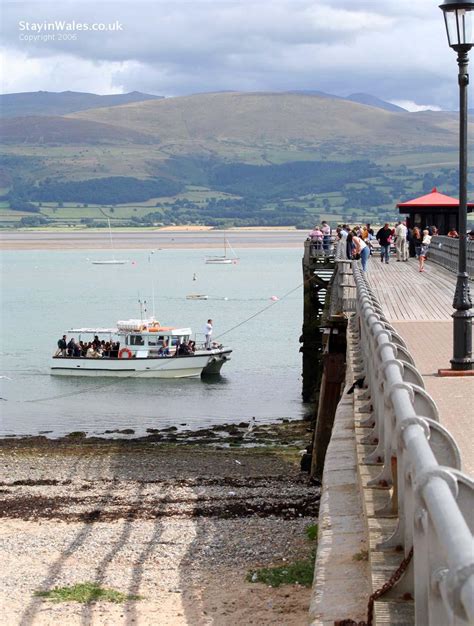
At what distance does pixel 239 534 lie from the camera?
18297mm

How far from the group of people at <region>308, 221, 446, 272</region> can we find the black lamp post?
20.4 meters

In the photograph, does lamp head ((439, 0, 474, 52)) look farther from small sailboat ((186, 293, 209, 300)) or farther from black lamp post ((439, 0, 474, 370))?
small sailboat ((186, 293, 209, 300))

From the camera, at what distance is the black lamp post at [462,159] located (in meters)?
14.1

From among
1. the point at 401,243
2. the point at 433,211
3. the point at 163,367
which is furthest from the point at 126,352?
the point at 401,243

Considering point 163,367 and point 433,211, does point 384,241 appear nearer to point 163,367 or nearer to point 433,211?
point 433,211

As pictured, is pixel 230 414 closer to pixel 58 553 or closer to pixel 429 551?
pixel 58 553

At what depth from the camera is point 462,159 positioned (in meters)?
15.4

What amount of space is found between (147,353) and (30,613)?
4293 cm

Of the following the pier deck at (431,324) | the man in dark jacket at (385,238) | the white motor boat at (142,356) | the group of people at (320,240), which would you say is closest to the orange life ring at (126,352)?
the white motor boat at (142,356)

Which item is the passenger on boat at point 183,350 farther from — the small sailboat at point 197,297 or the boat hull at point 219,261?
the boat hull at point 219,261

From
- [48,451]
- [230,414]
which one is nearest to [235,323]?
[230,414]

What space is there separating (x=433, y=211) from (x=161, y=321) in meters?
34.5

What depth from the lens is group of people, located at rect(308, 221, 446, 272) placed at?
3838 centimetres

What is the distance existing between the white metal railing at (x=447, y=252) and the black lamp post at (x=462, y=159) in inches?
664
